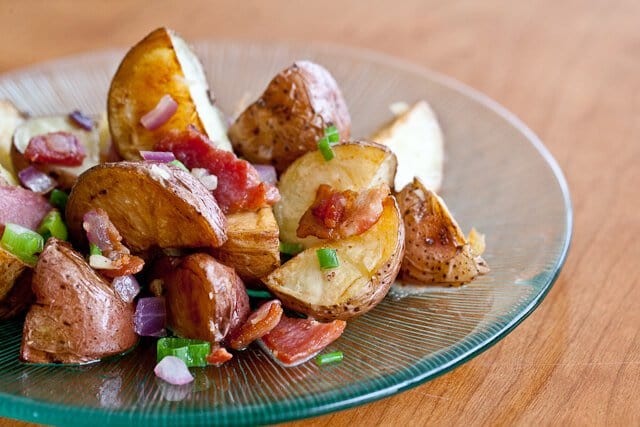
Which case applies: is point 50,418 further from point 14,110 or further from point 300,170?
point 14,110

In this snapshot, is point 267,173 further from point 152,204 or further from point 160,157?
point 152,204

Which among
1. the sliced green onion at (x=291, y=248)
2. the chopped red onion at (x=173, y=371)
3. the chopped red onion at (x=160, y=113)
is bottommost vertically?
the chopped red onion at (x=173, y=371)

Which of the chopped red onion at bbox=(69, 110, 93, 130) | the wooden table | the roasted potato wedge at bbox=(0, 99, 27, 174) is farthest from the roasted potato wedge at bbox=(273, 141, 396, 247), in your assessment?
the roasted potato wedge at bbox=(0, 99, 27, 174)

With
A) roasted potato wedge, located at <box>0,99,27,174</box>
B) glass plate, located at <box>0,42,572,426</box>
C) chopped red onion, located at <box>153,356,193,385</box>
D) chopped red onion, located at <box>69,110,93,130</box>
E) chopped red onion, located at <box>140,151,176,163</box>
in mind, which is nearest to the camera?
glass plate, located at <box>0,42,572,426</box>

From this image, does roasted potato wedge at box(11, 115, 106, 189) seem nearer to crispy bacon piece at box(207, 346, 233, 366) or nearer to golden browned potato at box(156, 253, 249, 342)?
golden browned potato at box(156, 253, 249, 342)

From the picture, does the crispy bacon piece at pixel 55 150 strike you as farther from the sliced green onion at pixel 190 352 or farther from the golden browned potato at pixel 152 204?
the sliced green onion at pixel 190 352

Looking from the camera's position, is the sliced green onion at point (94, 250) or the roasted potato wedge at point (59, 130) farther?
the roasted potato wedge at point (59, 130)

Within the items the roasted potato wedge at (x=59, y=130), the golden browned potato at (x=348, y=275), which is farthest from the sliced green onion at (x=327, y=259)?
the roasted potato wedge at (x=59, y=130)

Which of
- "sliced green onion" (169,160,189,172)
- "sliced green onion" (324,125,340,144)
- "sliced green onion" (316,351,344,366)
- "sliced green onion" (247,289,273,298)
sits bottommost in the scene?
"sliced green onion" (316,351,344,366)
